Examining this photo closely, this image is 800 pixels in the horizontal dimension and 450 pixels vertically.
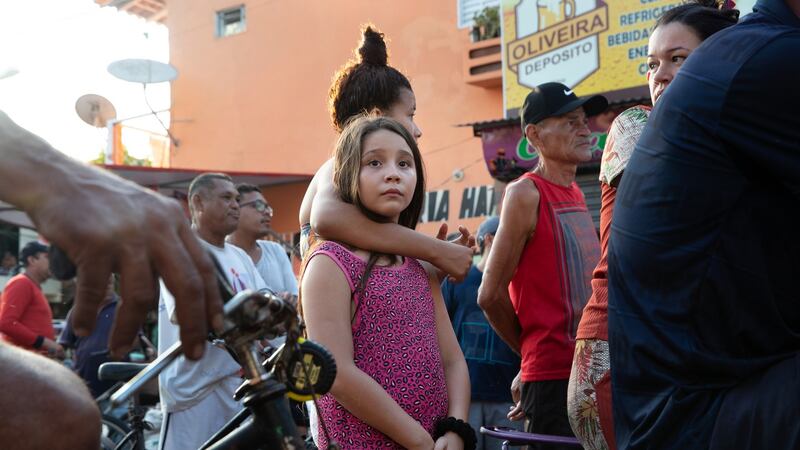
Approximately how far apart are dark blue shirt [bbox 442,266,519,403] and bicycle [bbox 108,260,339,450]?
12.2 feet

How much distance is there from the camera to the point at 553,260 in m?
3.35

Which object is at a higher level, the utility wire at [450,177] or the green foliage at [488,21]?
the green foliage at [488,21]

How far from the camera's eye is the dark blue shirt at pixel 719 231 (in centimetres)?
168

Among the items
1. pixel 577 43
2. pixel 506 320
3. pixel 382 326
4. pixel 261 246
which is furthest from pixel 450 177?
pixel 382 326

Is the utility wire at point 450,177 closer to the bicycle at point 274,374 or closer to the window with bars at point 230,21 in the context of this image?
the window with bars at point 230,21

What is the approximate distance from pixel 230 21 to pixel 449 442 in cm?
1795

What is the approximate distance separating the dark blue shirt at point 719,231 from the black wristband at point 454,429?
826mm

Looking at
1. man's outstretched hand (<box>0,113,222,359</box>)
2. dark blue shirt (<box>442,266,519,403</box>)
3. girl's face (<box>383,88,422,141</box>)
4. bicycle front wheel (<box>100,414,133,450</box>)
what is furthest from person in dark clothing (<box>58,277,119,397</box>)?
man's outstretched hand (<box>0,113,222,359</box>)

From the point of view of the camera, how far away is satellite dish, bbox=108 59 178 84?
1574 centimetres

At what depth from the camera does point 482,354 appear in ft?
A: 17.0

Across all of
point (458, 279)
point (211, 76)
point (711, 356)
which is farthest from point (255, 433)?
point (211, 76)

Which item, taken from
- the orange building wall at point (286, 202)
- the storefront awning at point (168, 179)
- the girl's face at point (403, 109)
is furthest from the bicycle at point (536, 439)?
the orange building wall at point (286, 202)

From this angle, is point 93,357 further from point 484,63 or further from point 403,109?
point 484,63

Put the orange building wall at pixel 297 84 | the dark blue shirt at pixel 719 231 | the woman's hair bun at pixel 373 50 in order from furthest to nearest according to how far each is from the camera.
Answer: the orange building wall at pixel 297 84 < the woman's hair bun at pixel 373 50 < the dark blue shirt at pixel 719 231
